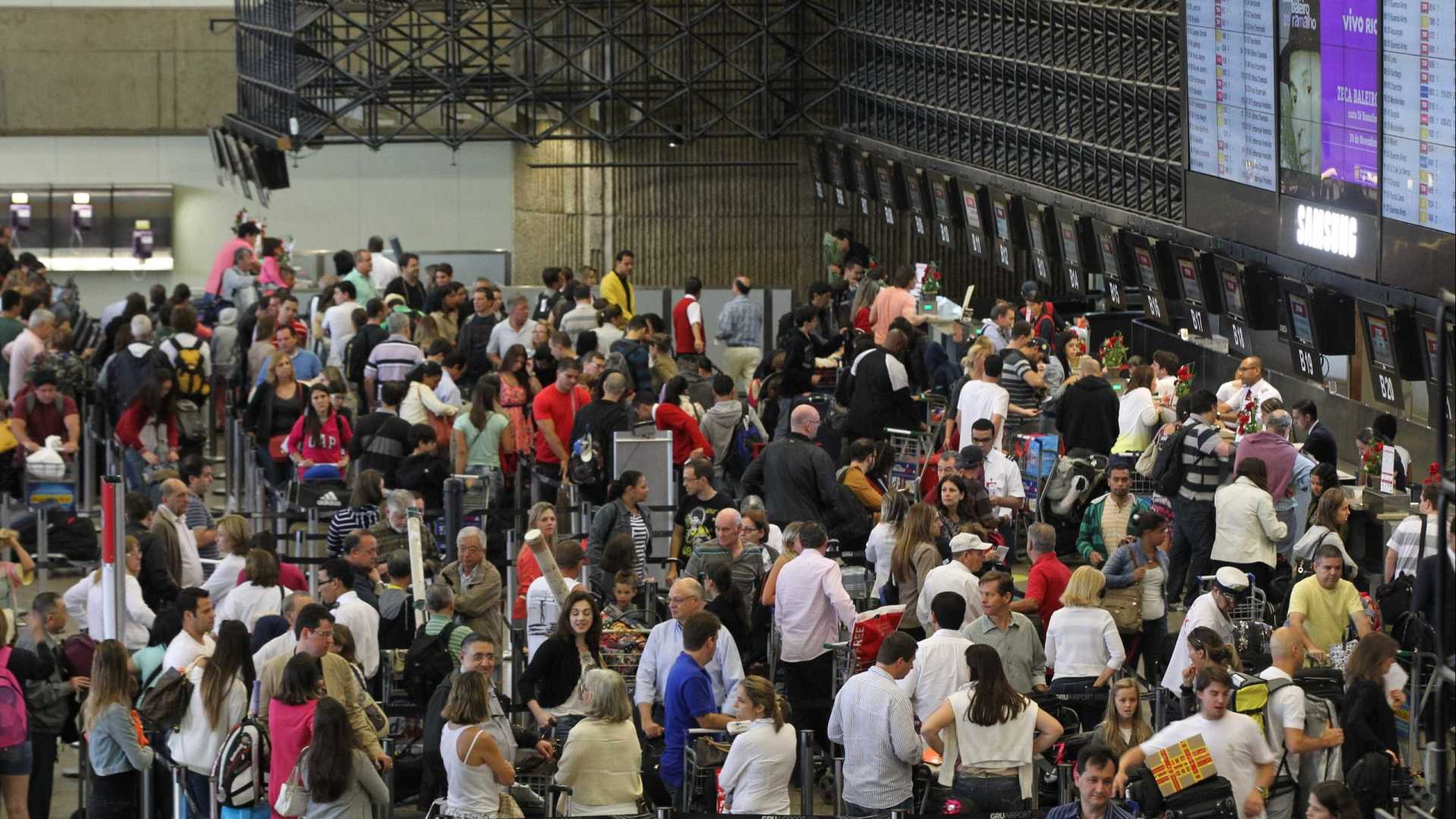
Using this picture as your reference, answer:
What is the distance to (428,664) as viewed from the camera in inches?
451

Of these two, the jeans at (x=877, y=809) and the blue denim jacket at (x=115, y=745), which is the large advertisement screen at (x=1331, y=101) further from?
the blue denim jacket at (x=115, y=745)

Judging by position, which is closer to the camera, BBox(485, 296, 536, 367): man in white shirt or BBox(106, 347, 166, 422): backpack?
BBox(106, 347, 166, 422): backpack

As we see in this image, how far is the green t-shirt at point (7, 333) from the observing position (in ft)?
64.8

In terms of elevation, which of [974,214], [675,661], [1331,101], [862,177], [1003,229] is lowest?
[675,661]

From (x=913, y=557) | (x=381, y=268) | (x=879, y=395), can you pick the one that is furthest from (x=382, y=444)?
(x=381, y=268)

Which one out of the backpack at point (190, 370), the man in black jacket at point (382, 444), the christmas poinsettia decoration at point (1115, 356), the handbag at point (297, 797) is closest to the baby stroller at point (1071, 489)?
the christmas poinsettia decoration at point (1115, 356)

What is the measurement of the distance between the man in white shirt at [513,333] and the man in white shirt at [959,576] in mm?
7480

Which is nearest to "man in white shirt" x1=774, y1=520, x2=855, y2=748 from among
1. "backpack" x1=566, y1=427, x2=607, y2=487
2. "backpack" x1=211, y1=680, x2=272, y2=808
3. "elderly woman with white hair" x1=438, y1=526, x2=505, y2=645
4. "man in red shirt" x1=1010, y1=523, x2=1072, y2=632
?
"man in red shirt" x1=1010, y1=523, x2=1072, y2=632

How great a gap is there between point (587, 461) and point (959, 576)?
458cm

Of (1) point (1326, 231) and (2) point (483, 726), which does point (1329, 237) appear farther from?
(2) point (483, 726)

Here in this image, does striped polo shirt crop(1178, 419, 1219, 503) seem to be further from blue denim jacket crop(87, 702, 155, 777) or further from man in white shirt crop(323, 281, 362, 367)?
man in white shirt crop(323, 281, 362, 367)

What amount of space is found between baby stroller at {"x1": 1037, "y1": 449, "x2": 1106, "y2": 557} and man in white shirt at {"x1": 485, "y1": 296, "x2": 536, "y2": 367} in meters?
4.93

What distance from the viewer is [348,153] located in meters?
32.3

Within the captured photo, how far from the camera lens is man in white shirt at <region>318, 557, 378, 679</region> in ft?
38.1
